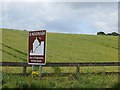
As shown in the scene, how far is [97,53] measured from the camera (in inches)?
1479

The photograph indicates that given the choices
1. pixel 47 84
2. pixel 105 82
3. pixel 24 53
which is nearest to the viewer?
pixel 47 84

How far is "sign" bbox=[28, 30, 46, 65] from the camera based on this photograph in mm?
11109

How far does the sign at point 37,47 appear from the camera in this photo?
1111 centimetres

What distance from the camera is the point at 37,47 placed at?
37.1 ft

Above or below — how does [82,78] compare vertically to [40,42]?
below

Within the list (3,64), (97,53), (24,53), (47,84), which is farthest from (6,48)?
(47,84)

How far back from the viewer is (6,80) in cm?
984

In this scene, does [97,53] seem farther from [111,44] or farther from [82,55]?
[111,44]

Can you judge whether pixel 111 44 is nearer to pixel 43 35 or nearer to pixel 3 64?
pixel 3 64

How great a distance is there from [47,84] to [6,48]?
23.5m

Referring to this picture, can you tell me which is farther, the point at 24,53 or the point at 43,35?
the point at 24,53

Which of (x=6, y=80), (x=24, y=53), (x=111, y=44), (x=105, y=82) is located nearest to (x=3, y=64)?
(x=6, y=80)

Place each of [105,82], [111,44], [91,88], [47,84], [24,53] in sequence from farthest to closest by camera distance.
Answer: [111,44]
[24,53]
[105,82]
[47,84]
[91,88]

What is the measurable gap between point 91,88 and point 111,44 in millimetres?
38757
